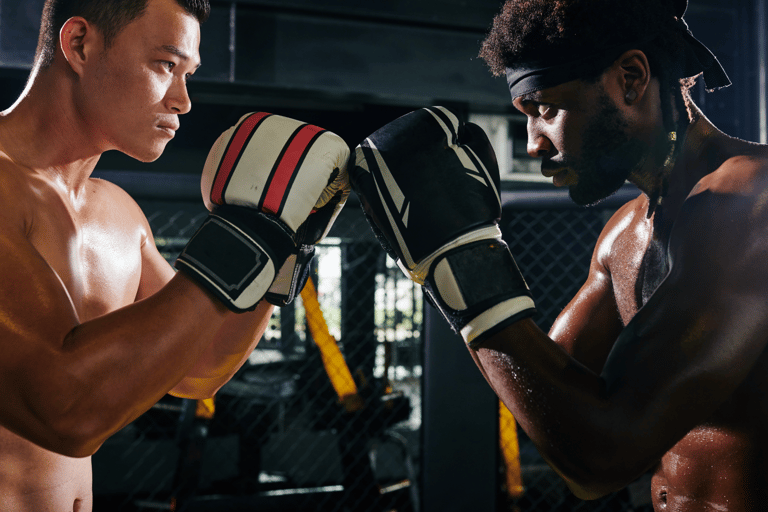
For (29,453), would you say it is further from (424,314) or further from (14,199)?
(424,314)

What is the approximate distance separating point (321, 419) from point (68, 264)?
4333 millimetres

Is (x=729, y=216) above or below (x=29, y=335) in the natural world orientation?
above

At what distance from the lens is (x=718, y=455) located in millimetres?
1040

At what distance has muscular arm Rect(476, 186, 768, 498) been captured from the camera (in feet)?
2.77

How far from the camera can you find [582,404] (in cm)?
85

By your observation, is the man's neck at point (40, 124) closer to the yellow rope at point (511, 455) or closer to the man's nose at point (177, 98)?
the man's nose at point (177, 98)

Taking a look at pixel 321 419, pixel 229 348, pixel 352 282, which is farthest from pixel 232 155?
pixel 321 419

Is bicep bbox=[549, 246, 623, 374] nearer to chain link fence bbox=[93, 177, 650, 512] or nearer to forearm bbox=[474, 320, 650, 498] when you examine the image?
forearm bbox=[474, 320, 650, 498]

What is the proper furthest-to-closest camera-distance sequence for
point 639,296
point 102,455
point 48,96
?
point 102,455 → point 639,296 → point 48,96

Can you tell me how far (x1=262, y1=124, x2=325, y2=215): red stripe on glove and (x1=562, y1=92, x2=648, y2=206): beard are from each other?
56 cm

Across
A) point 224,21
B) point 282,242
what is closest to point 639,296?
point 282,242

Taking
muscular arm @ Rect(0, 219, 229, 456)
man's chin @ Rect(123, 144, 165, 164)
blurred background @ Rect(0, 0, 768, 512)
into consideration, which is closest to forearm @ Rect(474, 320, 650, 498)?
muscular arm @ Rect(0, 219, 229, 456)

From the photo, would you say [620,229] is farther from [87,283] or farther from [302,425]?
[302,425]

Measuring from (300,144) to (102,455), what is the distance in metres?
5.02
